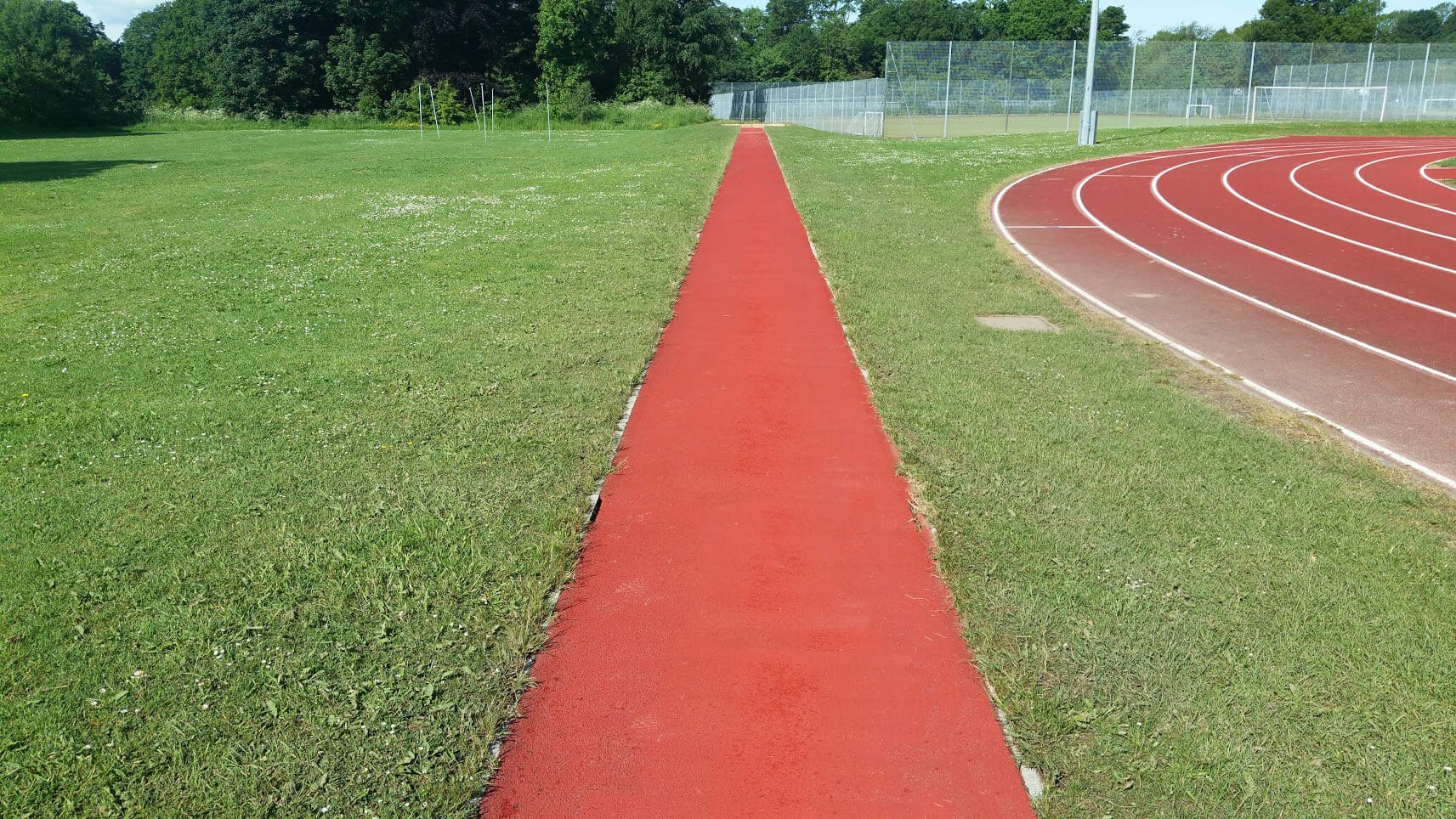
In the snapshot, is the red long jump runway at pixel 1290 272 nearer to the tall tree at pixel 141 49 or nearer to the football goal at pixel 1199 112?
the football goal at pixel 1199 112

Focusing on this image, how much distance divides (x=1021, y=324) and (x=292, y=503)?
7.11m

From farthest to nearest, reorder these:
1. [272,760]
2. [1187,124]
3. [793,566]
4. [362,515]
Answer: [1187,124] → [362,515] → [793,566] → [272,760]

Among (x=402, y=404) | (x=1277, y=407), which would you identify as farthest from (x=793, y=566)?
(x=1277, y=407)

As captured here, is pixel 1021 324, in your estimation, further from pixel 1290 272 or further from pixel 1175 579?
pixel 1175 579

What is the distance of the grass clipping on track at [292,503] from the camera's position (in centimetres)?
362

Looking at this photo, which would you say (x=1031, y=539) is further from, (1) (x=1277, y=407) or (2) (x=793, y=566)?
(1) (x=1277, y=407)

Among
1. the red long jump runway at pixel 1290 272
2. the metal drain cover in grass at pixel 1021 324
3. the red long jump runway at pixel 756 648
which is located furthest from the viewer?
the metal drain cover in grass at pixel 1021 324

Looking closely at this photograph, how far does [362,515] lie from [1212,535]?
452 centimetres

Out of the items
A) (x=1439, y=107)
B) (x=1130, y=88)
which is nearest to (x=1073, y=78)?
(x=1130, y=88)

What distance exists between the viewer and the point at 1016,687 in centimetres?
399

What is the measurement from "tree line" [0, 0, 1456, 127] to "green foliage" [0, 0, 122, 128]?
90mm

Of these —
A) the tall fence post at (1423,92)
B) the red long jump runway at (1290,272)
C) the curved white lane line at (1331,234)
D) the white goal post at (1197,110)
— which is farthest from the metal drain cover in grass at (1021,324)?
the tall fence post at (1423,92)

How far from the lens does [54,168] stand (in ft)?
95.9

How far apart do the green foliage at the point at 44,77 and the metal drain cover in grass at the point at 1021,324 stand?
6095 cm
